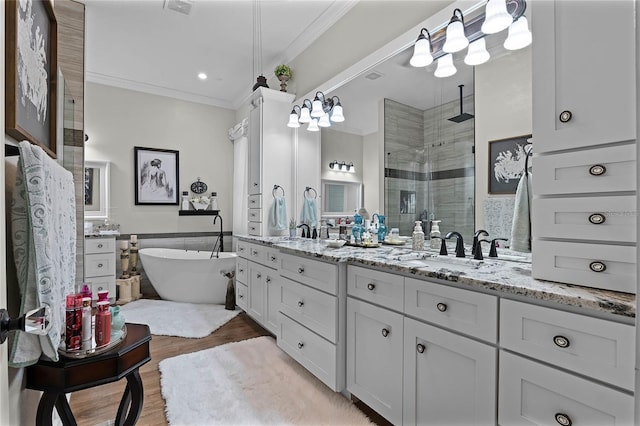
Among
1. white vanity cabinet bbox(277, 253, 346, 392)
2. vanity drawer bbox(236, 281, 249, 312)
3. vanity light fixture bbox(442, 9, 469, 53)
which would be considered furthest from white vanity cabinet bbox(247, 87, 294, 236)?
vanity light fixture bbox(442, 9, 469, 53)

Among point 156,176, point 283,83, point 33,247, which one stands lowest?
point 33,247

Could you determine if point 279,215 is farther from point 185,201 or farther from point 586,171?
point 586,171

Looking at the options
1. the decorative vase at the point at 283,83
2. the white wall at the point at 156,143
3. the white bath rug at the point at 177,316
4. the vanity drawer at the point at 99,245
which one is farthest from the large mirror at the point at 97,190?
the decorative vase at the point at 283,83

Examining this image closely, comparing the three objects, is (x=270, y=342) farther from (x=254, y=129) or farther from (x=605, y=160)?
(x=605, y=160)

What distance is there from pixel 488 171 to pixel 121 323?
6.41 ft

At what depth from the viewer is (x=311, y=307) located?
1.99 m

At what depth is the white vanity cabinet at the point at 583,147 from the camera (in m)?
0.96

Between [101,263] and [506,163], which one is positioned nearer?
[506,163]

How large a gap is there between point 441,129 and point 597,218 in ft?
3.76

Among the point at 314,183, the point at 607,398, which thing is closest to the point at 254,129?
the point at 314,183

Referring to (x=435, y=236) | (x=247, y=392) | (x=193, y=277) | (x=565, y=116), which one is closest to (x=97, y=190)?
(x=193, y=277)

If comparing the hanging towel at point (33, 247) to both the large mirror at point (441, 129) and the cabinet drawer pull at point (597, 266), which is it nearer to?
the cabinet drawer pull at point (597, 266)

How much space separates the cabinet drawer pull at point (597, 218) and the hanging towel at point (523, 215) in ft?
1.76

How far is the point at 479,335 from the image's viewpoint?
1151 millimetres
